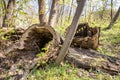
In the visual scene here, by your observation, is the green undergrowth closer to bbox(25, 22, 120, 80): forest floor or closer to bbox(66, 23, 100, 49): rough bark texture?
bbox(25, 22, 120, 80): forest floor

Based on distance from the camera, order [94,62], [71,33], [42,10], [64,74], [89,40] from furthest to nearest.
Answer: [42,10]
[89,40]
[94,62]
[64,74]
[71,33]

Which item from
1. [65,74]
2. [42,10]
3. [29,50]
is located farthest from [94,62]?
[42,10]

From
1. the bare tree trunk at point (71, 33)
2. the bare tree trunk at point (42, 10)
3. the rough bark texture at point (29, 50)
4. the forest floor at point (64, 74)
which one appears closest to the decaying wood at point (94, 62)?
the forest floor at point (64, 74)

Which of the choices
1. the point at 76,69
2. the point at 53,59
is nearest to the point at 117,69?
the point at 76,69

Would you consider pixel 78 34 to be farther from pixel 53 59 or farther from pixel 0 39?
pixel 0 39

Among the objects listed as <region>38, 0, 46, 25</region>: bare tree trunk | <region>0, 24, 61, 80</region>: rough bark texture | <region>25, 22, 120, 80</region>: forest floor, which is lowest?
<region>25, 22, 120, 80</region>: forest floor

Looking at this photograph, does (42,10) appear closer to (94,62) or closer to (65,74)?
(94,62)

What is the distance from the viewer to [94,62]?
4758 mm

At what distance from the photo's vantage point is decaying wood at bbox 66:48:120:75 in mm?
4691

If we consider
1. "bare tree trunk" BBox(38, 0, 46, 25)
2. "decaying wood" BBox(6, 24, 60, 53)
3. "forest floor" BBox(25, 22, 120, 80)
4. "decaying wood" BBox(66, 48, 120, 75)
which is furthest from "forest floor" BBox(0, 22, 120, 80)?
"bare tree trunk" BBox(38, 0, 46, 25)

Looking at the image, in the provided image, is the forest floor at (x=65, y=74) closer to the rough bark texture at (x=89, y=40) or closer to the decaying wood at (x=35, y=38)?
the decaying wood at (x=35, y=38)

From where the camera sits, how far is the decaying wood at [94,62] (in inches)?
185

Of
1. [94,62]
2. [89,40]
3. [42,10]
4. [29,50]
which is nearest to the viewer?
[94,62]

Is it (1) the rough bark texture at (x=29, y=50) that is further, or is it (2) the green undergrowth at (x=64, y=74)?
(1) the rough bark texture at (x=29, y=50)
